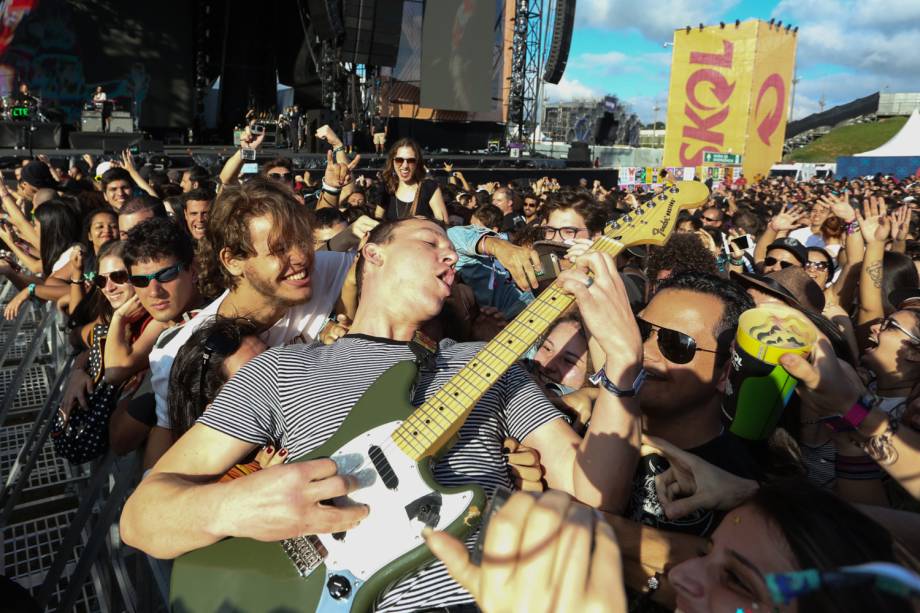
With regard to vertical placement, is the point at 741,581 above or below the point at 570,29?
below

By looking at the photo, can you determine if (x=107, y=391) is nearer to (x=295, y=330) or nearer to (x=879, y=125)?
(x=295, y=330)

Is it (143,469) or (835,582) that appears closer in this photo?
(835,582)

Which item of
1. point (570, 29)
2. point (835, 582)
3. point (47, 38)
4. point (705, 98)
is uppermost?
point (570, 29)

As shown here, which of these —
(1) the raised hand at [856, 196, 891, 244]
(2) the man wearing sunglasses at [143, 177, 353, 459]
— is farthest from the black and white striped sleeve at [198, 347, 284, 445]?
(1) the raised hand at [856, 196, 891, 244]

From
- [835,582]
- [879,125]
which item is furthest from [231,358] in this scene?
[879,125]

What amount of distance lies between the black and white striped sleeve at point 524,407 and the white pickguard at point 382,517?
0.44 metres

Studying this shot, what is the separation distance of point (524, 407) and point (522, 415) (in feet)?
0.09

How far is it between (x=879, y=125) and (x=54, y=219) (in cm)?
6117

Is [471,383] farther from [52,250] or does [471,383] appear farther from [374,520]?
[52,250]

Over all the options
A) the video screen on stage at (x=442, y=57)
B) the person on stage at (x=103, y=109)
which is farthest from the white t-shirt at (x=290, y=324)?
the video screen on stage at (x=442, y=57)

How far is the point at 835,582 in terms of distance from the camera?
761 millimetres

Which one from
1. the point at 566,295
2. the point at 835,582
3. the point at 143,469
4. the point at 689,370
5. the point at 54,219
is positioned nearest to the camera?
the point at 835,582

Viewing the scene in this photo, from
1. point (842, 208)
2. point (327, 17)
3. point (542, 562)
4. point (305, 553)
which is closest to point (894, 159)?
point (327, 17)

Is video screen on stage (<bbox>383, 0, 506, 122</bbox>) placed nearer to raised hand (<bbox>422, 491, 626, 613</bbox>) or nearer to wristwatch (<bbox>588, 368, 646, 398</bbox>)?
wristwatch (<bbox>588, 368, 646, 398</bbox>)
